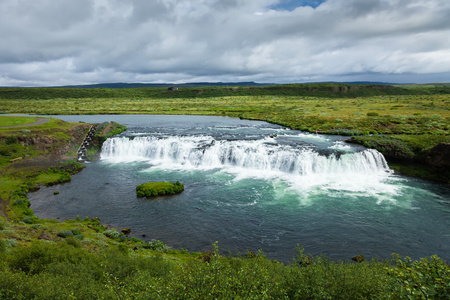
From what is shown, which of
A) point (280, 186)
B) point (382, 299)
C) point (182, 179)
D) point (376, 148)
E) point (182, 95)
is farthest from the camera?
point (182, 95)

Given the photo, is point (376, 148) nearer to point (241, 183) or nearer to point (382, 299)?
point (241, 183)

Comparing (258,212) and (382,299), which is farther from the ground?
(382,299)

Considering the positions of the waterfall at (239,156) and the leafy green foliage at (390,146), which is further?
the leafy green foliage at (390,146)

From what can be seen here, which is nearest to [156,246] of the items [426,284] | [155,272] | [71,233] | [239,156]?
[71,233]

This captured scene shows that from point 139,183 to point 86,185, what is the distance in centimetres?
667

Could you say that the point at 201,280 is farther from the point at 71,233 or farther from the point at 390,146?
the point at 390,146

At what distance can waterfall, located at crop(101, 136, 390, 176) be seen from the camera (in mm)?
37406

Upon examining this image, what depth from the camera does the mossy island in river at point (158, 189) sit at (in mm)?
29906

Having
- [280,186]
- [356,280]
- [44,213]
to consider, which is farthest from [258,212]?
[44,213]

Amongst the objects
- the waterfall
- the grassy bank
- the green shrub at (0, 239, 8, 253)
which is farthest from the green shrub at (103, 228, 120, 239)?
the waterfall

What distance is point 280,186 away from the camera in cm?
3309

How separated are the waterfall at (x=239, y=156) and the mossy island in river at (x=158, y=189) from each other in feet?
34.6

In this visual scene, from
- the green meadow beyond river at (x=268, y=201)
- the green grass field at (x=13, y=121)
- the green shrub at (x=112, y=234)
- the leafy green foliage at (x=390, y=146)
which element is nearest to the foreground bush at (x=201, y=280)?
the green shrub at (x=112, y=234)

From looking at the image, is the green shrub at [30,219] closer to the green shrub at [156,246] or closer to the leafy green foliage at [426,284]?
the green shrub at [156,246]
